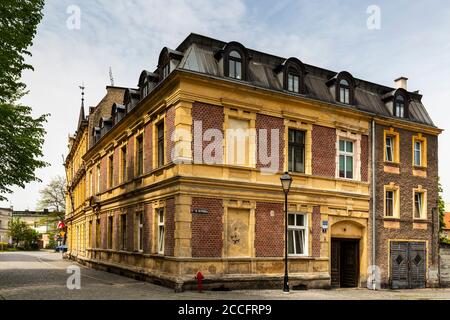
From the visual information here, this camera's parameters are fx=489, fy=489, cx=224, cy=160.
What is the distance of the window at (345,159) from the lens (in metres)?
22.8

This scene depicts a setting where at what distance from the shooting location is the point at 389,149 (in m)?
24.8

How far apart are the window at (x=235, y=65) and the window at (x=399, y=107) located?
9840mm

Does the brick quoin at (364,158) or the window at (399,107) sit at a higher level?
the window at (399,107)

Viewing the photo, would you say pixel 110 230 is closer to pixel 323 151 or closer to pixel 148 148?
pixel 148 148

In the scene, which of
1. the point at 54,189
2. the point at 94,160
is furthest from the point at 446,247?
the point at 54,189

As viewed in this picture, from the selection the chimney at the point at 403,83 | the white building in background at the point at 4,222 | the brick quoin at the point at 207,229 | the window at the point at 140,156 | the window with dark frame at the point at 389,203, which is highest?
the chimney at the point at 403,83

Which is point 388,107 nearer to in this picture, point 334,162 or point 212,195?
point 334,162

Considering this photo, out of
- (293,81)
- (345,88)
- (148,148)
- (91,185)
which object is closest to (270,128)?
(293,81)

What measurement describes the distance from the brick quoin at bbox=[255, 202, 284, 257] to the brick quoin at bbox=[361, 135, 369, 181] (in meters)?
A: 5.44

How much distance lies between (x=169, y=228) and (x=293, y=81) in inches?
337

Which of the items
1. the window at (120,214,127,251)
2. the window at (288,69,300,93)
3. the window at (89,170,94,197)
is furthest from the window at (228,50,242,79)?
the window at (89,170,94,197)

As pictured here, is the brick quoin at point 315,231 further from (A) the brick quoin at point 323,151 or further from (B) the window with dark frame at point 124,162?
(B) the window with dark frame at point 124,162

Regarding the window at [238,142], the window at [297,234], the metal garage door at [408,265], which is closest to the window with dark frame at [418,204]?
the metal garage door at [408,265]

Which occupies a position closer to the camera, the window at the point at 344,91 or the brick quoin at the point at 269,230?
the brick quoin at the point at 269,230
